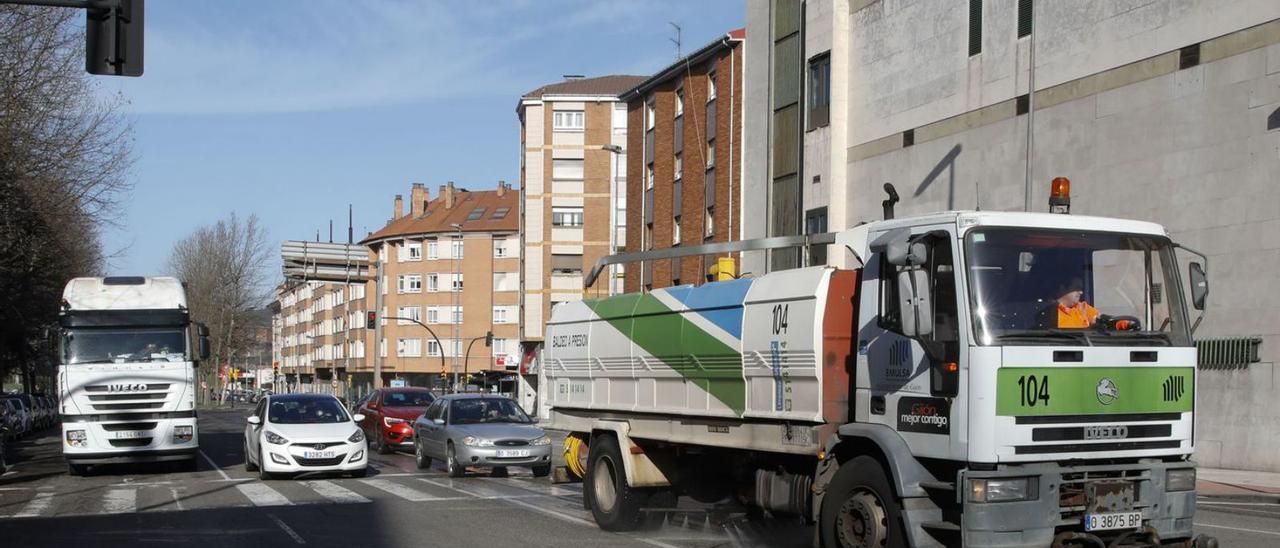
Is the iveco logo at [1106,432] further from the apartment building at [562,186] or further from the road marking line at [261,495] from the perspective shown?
the apartment building at [562,186]

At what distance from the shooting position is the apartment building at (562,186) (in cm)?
7500

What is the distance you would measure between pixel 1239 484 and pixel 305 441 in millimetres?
Answer: 14762

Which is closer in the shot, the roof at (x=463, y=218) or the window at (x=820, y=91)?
the window at (x=820, y=91)

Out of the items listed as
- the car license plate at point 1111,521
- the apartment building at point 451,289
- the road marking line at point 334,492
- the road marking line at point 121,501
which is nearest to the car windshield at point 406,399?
the road marking line at point 334,492

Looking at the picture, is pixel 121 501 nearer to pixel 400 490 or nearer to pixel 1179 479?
pixel 400 490

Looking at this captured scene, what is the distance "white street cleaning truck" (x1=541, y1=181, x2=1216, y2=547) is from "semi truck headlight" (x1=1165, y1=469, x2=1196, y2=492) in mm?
14

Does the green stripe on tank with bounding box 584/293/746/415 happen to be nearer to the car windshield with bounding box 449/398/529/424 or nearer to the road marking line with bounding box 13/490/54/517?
the road marking line with bounding box 13/490/54/517

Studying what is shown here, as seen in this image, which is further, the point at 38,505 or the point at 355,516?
the point at 38,505

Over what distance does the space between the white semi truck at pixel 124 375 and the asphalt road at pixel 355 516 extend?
24.2 inches

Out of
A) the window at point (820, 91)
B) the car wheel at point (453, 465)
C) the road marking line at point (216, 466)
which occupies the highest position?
the window at point (820, 91)

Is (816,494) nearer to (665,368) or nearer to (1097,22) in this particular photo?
(665,368)

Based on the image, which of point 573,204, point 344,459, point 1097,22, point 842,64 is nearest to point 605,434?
point 344,459

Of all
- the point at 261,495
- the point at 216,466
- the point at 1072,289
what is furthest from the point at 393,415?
the point at 1072,289

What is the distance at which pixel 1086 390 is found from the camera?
28.3ft
